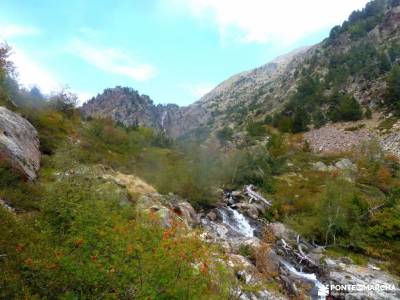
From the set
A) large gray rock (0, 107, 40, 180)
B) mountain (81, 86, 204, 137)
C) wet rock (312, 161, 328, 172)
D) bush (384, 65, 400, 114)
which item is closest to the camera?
large gray rock (0, 107, 40, 180)

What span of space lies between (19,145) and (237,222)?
1744cm

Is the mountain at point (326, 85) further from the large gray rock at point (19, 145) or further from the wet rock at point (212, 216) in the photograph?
the large gray rock at point (19, 145)

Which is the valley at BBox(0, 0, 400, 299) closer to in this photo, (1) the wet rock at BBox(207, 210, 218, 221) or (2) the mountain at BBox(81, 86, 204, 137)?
(1) the wet rock at BBox(207, 210, 218, 221)

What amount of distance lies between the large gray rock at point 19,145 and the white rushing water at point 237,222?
599 inches

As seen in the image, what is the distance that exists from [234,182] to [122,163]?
12764mm

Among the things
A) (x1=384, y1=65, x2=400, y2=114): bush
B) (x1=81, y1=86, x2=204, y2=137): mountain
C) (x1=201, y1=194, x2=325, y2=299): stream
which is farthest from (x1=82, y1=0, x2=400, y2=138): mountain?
(x1=201, y1=194, x2=325, y2=299): stream

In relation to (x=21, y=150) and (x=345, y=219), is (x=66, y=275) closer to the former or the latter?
(x=21, y=150)

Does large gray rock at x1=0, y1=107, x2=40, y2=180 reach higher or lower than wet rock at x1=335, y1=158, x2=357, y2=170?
higher

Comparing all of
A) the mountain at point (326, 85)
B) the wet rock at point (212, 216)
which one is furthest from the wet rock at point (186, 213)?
the mountain at point (326, 85)

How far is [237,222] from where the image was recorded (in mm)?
30844

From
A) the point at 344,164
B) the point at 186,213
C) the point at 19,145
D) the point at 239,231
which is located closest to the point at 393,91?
the point at 344,164

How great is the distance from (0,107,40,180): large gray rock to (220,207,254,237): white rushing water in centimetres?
1522

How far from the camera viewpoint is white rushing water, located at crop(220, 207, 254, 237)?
95.6 feet

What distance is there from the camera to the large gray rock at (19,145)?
1950cm
